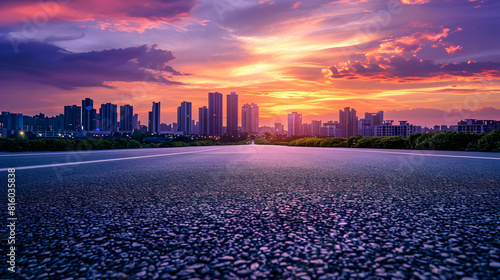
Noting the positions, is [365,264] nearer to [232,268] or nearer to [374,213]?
[232,268]

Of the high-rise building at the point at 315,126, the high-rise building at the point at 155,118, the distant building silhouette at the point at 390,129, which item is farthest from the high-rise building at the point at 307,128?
the high-rise building at the point at 155,118

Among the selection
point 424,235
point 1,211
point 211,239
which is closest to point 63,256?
point 211,239

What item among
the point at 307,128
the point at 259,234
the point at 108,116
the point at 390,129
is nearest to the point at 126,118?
the point at 108,116

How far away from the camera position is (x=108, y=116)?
553 feet

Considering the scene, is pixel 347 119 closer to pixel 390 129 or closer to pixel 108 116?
pixel 390 129

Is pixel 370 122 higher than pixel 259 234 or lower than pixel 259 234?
higher

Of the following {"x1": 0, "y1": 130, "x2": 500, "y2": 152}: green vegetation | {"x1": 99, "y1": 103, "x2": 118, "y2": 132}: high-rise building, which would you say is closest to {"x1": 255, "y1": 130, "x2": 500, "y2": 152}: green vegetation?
{"x1": 0, "y1": 130, "x2": 500, "y2": 152}: green vegetation

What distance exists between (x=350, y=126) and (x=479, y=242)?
12735 centimetres

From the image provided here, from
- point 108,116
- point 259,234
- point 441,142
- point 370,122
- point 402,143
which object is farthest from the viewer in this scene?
point 108,116

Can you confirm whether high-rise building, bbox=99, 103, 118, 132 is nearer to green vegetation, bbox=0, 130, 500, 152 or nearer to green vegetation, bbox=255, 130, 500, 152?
green vegetation, bbox=0, 130, 500, 152

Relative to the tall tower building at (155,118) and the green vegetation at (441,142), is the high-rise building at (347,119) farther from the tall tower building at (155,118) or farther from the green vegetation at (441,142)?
the green vegetation at (441,142)

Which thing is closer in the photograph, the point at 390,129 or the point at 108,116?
the point at 390,129

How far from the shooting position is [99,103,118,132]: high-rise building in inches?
6107

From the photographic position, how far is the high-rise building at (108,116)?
15512 centimetres
